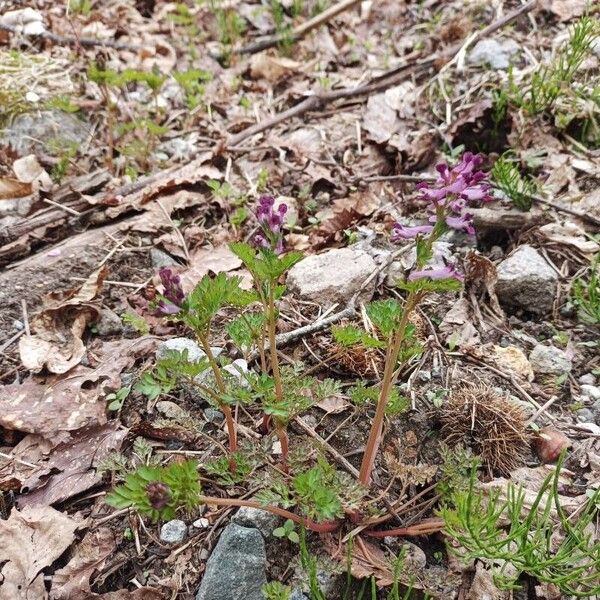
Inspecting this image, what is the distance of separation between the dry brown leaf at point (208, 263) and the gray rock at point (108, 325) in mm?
409

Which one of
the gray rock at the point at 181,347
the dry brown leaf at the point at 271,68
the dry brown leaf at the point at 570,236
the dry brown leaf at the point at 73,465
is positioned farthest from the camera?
the dry brown leaf at the point at 271,68

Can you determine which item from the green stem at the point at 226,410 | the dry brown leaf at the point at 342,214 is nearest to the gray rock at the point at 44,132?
the dry brown leaf at the point at 342,214

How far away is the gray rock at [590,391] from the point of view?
254 centimetres

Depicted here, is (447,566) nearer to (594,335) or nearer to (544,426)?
(544,426)

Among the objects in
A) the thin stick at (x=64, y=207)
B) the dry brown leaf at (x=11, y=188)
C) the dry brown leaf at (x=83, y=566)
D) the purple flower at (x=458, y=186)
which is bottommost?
the dry brown leaf at (x=83, y=566)

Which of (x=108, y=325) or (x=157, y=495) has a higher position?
(x=157, y=495)

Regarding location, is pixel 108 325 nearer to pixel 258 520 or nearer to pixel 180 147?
pixel 258 520

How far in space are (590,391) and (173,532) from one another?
6.10ft

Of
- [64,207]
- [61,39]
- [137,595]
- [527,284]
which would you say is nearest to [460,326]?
[527,284]

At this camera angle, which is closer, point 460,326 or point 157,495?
point 157,495

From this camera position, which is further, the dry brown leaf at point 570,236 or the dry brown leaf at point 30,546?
the dry brown leaf at point 570,236

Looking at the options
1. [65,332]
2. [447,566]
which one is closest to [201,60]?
[65,332]

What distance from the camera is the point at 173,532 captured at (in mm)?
2176

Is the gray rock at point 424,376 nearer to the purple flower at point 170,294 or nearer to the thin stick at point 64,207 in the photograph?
the purple flower at point 170,294
